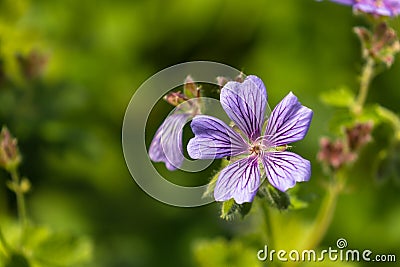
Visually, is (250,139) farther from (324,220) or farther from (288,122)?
(324,220)

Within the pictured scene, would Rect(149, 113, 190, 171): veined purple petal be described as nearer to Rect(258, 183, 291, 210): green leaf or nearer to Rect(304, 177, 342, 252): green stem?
Rect(258, 183, 291, 210): green leaf

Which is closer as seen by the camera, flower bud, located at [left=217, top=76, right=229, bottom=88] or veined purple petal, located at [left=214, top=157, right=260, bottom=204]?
veined purple petal, located at [left=214, top=157, right=260, bottom=204]

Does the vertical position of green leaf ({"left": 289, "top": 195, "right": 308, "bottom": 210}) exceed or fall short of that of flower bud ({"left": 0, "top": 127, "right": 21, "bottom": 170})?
it falls short

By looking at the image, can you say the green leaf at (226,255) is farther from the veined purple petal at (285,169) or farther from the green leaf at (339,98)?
the veined purple petal at (285,169)

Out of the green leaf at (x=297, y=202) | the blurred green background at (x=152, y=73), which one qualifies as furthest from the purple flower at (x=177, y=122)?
the blurred green background at (x=152, y=73)

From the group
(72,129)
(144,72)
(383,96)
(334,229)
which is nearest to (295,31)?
(383,96)

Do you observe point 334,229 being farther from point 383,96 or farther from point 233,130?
point 233,130

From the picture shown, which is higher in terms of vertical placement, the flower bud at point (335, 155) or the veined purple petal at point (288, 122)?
the flower bud at point (335, 155)

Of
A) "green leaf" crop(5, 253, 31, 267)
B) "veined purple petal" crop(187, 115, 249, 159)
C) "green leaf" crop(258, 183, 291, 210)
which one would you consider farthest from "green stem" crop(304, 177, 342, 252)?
"green leaf" crop(5, 253, 31, 267)
